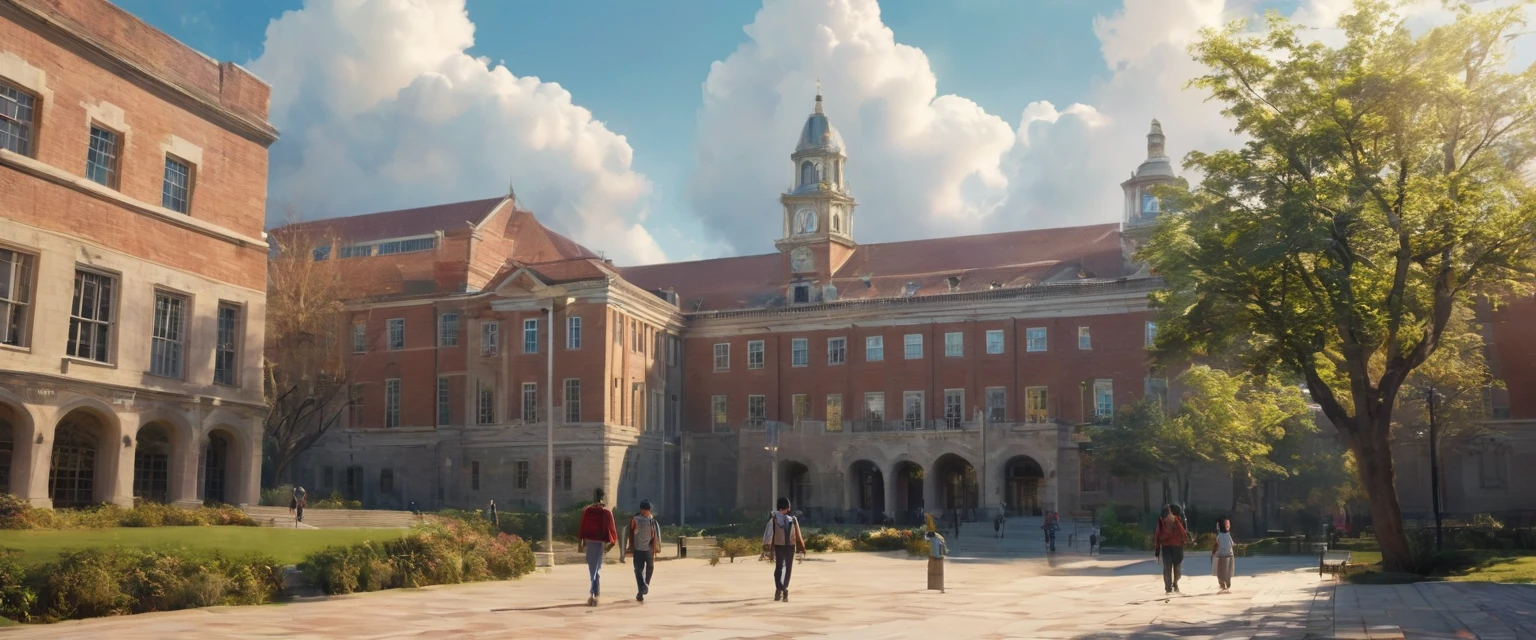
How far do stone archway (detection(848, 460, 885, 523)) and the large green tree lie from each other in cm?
3271

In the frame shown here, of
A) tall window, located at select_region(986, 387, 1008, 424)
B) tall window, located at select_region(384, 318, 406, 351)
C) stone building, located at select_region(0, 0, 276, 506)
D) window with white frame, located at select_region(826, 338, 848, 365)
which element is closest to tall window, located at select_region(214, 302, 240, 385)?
stone building, located at select_region(0, 0, 276, 506)

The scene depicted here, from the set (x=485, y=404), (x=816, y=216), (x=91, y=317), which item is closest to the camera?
(x=91, y=317)

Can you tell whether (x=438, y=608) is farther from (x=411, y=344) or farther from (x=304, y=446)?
(x=411, y=344)

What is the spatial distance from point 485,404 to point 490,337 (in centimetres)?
328

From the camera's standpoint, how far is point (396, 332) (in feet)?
211

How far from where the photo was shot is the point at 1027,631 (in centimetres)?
1524

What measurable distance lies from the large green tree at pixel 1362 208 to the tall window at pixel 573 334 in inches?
1412

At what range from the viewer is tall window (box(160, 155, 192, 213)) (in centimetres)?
3256

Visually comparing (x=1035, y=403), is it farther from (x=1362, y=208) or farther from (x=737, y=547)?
(x=1362, y=208)

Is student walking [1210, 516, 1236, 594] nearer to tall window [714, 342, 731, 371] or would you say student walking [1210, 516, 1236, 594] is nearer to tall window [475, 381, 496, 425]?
tall window [475, 381, 496, 425]

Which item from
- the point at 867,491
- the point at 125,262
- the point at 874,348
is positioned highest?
the point at 874,348

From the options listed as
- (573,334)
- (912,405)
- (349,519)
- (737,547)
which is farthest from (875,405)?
(737,547)

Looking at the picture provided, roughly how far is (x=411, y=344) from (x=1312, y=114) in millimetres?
47684

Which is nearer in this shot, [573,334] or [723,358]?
[573,334]
